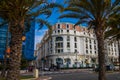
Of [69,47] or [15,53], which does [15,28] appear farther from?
[69,47]

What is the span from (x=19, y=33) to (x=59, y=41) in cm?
10381

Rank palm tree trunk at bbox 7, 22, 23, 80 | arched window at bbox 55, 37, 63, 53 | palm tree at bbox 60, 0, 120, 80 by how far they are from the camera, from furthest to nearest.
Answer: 1. arched window at bbox 55, 37, 63, 53
2. palm tree at bbox 60, 0, 120, 80
3. palm tree trunk at bbox 7, 22, 23, 80

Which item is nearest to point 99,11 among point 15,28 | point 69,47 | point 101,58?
point 101,58

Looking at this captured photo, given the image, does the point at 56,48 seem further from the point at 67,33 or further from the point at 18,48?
the point at 18,48

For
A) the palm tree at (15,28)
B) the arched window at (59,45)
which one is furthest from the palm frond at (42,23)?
the arched window at (59,45)

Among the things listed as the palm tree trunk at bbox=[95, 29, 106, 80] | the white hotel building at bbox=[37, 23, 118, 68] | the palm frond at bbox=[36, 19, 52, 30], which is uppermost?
the white hotel building at bbox=[37, 23, 118, 68]

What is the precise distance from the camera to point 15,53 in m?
12.2

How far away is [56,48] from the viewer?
115312mm

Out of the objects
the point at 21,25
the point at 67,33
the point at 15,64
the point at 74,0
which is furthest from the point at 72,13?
the point at 67,33

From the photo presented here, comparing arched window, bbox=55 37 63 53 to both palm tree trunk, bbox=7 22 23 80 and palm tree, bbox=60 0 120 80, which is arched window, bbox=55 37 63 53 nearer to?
palm tree, bbox=60 0 120 80

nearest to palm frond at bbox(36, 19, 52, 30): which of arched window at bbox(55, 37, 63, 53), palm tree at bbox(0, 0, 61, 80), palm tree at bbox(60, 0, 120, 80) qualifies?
palm tree at bbox(60, 0, 120, 80)

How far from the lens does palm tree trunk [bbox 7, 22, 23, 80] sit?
470 inches

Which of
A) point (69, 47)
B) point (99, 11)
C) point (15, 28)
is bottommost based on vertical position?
point (15, 28)

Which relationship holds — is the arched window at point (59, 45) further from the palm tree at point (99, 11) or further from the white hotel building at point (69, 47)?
the palm tree at point (99, 11)
